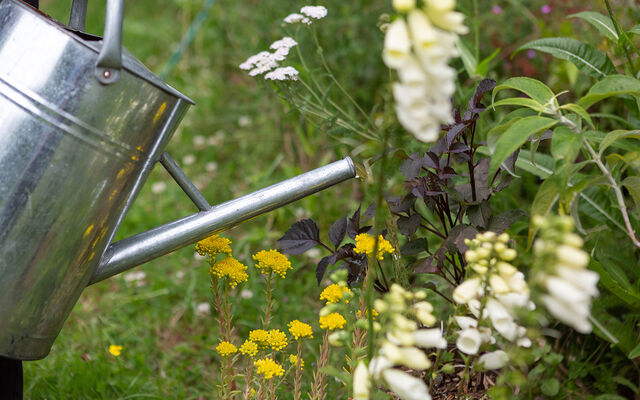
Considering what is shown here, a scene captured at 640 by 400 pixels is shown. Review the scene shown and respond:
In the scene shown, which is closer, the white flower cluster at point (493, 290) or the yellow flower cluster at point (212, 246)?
the white flower cluster at point (493, 290)

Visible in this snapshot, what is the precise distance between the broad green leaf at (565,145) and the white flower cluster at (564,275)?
0.33 meters

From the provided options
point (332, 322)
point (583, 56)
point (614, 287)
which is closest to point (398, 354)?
point (332, 322)

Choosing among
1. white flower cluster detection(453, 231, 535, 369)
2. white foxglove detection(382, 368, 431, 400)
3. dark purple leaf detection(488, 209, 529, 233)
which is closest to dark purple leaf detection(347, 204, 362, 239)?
dark purple leaf detection(488, 209, 529, 233)

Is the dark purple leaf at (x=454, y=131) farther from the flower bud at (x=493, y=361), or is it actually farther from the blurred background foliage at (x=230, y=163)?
the flower bud at (x=493, y=361)

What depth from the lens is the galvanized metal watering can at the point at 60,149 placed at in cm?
84

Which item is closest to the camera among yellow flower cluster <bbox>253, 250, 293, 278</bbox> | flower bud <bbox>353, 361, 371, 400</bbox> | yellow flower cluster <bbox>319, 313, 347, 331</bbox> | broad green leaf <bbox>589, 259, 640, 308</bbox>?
flower bud <bbox>353, 361, 371, 400</bbox>

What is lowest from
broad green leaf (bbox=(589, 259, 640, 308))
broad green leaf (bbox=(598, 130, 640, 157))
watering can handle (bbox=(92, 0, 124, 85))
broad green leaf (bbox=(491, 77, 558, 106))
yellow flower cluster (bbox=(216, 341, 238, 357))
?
broad green leaf (bbox=(589, 259, 640, 308))

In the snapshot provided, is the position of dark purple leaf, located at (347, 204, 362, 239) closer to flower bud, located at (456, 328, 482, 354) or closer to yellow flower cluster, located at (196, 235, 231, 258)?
yellow flower cluster, located at (196, 235, 231, 258)

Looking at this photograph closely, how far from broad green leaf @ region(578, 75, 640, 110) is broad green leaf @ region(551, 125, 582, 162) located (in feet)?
0.21

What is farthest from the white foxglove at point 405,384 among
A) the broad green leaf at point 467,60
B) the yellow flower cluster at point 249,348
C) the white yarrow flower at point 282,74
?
the broad green leaf at point 467,60

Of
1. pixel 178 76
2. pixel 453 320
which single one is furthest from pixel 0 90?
pixel 178 76

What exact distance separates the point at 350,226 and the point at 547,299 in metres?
0.54

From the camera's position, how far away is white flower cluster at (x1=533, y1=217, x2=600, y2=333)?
0.57 m

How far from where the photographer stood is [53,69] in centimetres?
84
